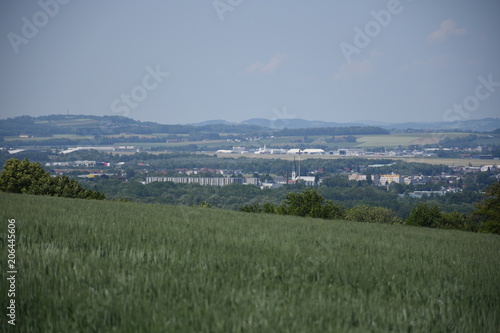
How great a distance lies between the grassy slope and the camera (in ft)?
21.8

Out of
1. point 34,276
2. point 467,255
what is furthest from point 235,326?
point 467,255

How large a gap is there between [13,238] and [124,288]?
A: 4.39 meters

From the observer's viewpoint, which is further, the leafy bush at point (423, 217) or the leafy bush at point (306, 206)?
the leafy bush at point (423, 217)

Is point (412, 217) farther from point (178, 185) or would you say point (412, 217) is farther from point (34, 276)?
point (178, 185)

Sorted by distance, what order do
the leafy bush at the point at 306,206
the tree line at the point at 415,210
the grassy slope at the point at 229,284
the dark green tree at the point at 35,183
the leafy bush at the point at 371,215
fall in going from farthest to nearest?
the leafy bush at the point at 371,215 < the dark green tree at the point at 35,183 < the tree line at the point at 415,210 < the leafy bush at the point at 306,206 < the grassy slope at the point at 229,284

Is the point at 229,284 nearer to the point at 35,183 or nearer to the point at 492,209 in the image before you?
the point at 35,183

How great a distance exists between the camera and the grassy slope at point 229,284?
6.64 meters

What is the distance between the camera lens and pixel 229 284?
812cm

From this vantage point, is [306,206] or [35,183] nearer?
[306,206]

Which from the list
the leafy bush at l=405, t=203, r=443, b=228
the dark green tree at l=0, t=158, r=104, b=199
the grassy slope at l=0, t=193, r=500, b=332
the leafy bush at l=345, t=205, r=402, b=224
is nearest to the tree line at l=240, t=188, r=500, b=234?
the leafy bush at l=405, t=203, r=443, b=228

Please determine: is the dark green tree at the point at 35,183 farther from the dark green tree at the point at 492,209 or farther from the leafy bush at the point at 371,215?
the leafy bush at the point at 371,215

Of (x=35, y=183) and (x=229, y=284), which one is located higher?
(x=229, y=284)

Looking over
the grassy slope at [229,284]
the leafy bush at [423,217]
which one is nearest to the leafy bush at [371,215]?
the leafy bush at [423,217]

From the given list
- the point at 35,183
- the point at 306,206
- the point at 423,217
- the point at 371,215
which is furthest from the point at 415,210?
the point at 35,183
